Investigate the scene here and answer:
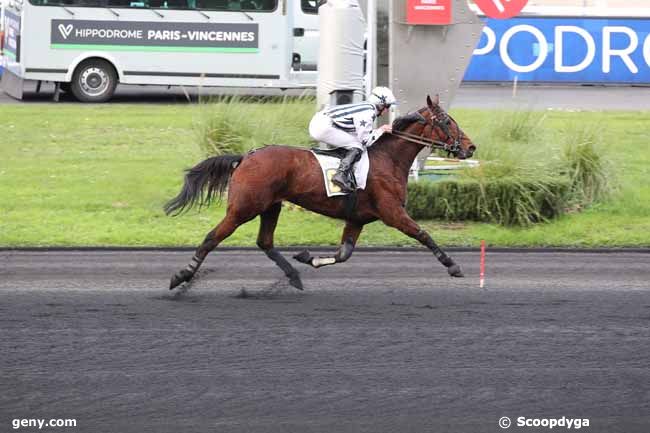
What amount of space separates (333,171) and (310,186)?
24 cm

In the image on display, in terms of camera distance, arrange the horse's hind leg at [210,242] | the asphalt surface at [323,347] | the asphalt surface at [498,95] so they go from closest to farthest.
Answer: the asphalt surface at [323,347]
the horse's hind leg at [210,242]
the asphalt surface at [498,95]

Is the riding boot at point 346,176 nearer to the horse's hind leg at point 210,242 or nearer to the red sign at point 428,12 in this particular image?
the horse's hind leg at point 210,242

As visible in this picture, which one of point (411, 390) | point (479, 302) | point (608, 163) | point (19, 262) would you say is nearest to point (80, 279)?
point (19, 262)

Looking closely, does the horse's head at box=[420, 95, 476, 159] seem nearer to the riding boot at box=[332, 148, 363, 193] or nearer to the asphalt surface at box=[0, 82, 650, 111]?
the riding boot at box=[332, 148, 363, 193]

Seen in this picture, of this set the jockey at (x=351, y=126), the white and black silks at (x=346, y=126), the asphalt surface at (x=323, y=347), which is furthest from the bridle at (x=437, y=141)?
the asphalt surface at (x=323, y=347)

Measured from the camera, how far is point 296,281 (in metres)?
10.9

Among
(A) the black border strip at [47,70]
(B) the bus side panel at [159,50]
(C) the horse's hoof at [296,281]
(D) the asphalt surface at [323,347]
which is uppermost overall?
(B) the bus side panel at [159,50]

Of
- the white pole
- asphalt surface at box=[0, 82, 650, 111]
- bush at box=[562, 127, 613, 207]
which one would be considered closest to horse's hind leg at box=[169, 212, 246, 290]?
the white pole

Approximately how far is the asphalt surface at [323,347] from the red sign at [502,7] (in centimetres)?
377

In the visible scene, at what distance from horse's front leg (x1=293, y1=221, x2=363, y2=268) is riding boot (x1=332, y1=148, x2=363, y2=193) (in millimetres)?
496

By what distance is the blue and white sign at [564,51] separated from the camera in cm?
2752

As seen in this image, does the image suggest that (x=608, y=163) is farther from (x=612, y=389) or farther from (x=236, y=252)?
(x=612, y=389)

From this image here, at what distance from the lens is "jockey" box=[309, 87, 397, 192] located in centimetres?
1080

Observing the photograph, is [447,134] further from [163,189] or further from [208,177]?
[163,189]
